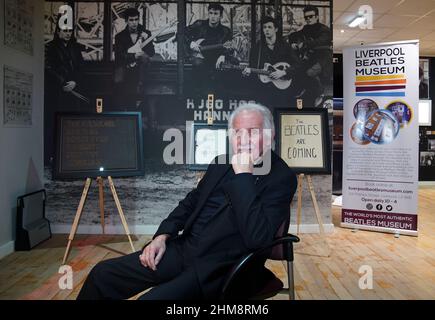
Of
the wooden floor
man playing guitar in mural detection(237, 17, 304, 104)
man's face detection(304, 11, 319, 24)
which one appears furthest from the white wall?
man's face detection(304, 11, 319, 24)

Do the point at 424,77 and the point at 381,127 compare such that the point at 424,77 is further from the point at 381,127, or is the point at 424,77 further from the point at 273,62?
the point at 273,62

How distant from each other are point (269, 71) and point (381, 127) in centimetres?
146

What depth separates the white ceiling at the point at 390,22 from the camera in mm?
5348

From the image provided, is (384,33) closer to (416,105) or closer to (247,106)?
(416,105)

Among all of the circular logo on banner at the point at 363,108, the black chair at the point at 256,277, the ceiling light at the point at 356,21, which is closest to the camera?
the black chair at the point at 256,277

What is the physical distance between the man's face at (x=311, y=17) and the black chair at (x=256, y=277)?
3.31 m

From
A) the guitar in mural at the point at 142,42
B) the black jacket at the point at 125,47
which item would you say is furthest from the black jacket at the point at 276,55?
the black jacket at the point at 125,47

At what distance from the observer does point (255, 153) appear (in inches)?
73.0

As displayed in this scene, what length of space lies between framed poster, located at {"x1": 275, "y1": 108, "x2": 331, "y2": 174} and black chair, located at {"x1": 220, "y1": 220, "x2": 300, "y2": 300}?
2.25 m

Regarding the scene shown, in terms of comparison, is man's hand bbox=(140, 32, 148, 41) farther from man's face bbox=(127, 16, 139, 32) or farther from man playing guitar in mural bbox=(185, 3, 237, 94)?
man playing guitar in mural bbox=(185, 3, 237, 94)

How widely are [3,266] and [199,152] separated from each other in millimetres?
2068

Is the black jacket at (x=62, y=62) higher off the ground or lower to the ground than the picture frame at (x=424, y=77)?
lower

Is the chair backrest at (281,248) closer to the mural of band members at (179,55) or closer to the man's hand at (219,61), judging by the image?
the mural of band members at (179,55)

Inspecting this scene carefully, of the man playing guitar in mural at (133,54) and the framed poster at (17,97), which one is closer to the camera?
the framed poster at (17,97)
